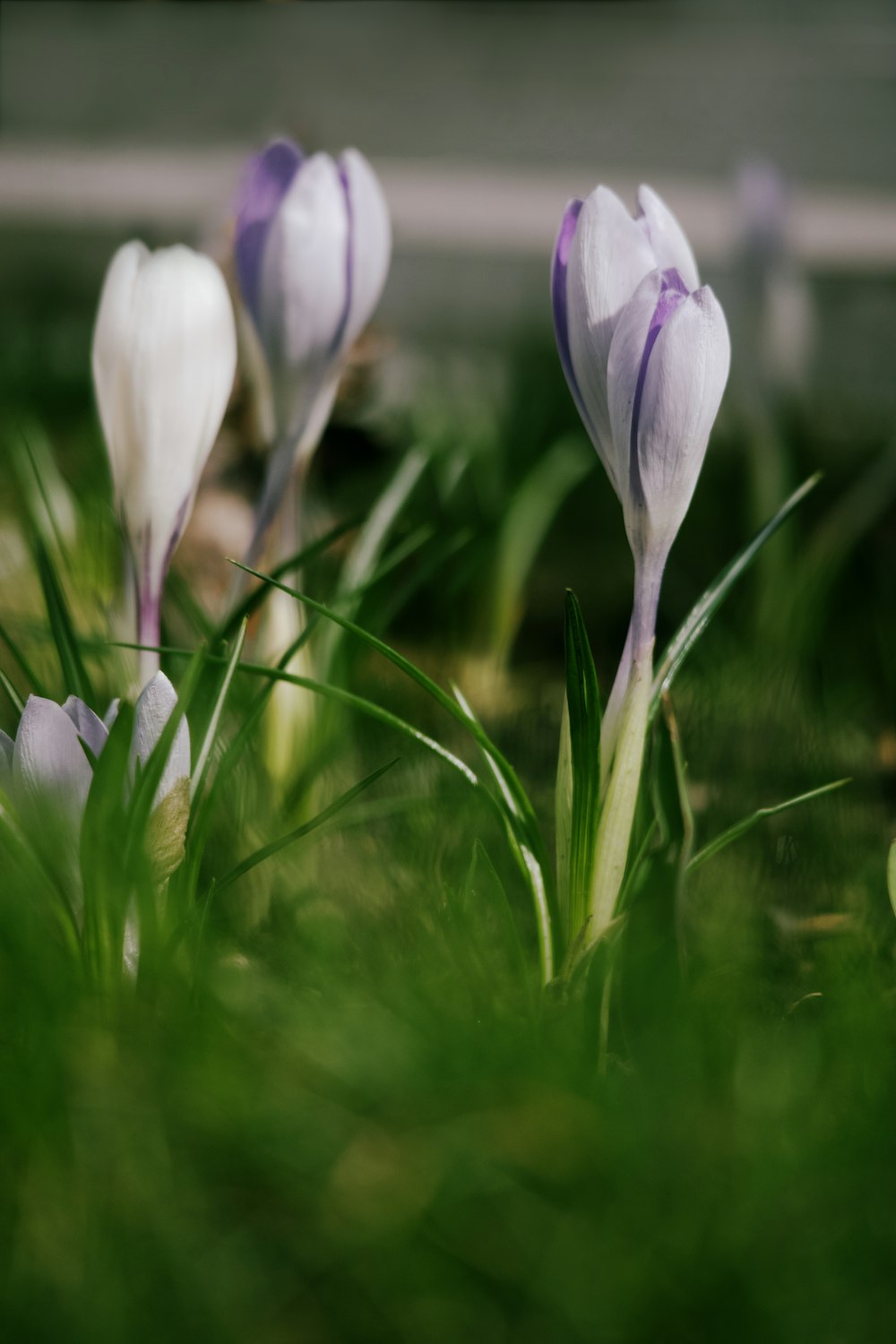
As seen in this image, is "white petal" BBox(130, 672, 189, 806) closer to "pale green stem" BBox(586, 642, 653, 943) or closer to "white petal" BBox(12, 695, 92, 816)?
"white petal" BBox(12, 695, 92, 816)

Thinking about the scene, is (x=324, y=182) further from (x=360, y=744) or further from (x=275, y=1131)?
(x=275, y=1131)

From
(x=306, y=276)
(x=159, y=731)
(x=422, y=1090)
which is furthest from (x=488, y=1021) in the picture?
(x=306, y=276)

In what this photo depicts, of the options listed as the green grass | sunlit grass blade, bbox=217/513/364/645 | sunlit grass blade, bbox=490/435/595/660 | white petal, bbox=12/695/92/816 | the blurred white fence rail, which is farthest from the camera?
the blurred white fence rail

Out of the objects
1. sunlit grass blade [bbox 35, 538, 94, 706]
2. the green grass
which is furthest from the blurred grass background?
sunlit grass blade [bbox 35, 538, 94, 706]

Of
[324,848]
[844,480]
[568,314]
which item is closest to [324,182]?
[568,314]

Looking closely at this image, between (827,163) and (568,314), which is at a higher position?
(827,163)

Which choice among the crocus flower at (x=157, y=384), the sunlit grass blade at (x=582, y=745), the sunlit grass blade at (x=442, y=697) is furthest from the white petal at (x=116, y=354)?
the sunlit grass blade at (x=582, y=745)

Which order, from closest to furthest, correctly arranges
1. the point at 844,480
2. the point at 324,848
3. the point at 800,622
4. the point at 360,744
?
the point at 324,848, the point at 360,744, the point at 800,622, the point at 844,480
